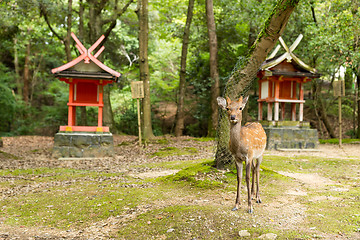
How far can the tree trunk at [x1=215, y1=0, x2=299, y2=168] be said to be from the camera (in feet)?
15.5

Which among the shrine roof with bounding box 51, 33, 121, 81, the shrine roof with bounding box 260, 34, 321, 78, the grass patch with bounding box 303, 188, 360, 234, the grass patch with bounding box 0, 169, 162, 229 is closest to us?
the grass patch with bounding box 303, 188, 360, 234

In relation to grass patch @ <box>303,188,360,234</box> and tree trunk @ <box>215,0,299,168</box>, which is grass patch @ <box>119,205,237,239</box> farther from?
tree trunk @ <box>215,0,299,168</box>

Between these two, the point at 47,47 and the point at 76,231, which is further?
the point at 47,47

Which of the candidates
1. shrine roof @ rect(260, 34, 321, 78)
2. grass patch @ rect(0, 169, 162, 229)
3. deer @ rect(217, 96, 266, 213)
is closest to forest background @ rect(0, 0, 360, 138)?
shrine roof @ rect(260, 34, 321, 78)

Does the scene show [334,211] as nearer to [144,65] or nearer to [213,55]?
[144,65]

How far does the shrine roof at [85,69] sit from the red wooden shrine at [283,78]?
610 cm

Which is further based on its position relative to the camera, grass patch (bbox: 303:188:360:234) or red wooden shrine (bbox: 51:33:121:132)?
red wooden shrine (bbox: 51:33:121:132)

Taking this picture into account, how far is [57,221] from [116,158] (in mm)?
6072

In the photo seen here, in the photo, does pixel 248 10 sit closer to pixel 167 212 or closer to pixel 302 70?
pixel 302 70

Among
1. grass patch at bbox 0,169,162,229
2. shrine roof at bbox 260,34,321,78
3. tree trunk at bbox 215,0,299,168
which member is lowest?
grass patch at bbox 0,169,162,229

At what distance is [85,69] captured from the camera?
10625 millimetres

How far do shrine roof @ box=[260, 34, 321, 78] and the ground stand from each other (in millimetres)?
5053

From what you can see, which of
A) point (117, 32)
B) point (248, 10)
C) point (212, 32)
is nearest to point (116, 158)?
point (212, 32)

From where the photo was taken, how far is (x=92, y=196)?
4.93 metres
